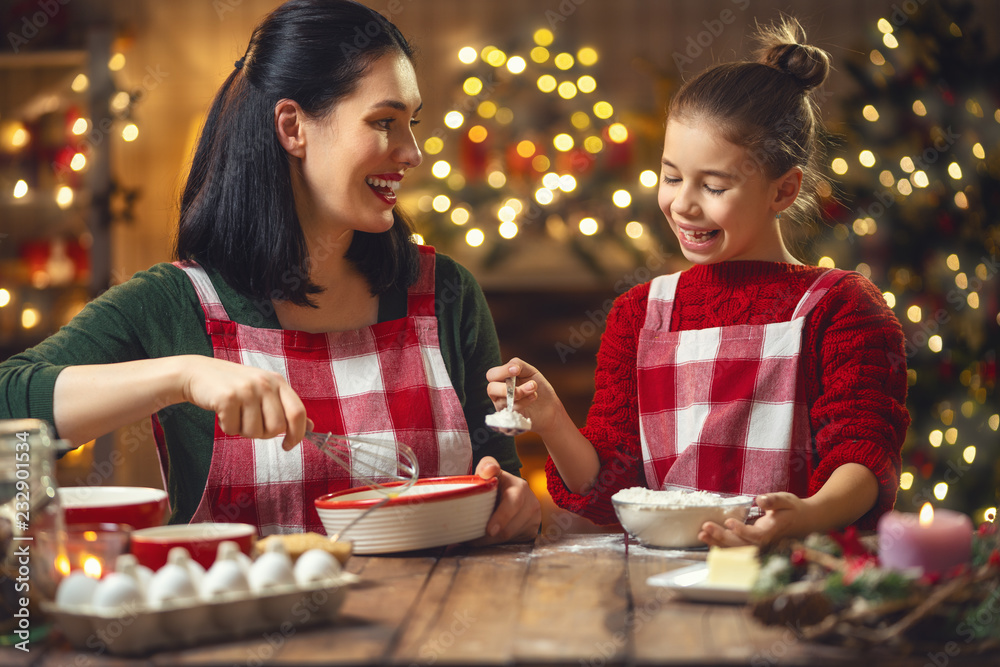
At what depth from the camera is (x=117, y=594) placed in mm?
718

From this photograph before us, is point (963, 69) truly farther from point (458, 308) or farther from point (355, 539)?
point (355, 539)

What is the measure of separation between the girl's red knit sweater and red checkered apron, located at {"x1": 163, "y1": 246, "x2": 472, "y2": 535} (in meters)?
0.20

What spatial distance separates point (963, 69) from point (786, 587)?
7.70 feet

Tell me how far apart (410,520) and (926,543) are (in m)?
0.54

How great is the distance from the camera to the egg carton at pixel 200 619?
2.34 ft

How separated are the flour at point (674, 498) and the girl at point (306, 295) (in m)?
0.33

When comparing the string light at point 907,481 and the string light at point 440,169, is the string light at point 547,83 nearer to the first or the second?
the string light at point 440,169

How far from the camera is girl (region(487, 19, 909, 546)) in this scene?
1.26 m

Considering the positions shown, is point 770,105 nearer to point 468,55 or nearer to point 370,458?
point 370,458

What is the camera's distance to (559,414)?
1284 millimetres

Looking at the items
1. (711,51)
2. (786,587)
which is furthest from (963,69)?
(786,587)

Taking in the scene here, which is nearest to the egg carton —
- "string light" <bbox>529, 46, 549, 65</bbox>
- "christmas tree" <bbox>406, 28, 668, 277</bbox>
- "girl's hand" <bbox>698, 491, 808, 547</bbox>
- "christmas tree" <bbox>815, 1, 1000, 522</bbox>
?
"girl's hand" <bbox>698, 491, 808, 547</bbox>

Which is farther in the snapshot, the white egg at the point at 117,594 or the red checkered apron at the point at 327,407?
the red checkered apron at the point at 327,407

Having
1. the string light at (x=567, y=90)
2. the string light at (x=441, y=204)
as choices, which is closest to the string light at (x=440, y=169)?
the string light at (x=441, y=204)
